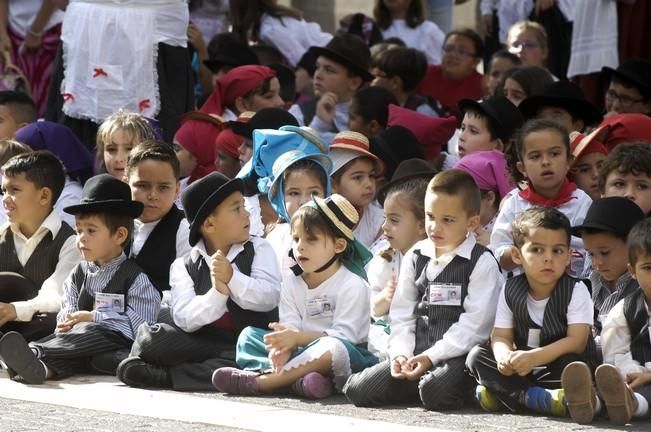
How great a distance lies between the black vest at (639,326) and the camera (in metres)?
6.20

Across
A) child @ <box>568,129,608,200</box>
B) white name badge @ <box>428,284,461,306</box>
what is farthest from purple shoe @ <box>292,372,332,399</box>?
child @ <box>568,129,608,200</box>

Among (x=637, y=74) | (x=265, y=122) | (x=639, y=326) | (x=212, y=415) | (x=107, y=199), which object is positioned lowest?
(x=212, y=415)

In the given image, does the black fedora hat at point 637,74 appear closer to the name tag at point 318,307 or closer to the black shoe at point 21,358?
the name tag at point 318,307

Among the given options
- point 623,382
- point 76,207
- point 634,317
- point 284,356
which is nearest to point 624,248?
point 634,317

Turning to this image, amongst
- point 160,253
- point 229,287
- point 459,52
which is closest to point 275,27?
point 459,52

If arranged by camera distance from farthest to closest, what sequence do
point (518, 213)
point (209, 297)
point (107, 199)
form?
1. point (107, 199)
2. point (518, 213)
3. point (209, 297)

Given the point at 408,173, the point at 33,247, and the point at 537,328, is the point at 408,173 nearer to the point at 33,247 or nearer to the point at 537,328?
the point at 537,328

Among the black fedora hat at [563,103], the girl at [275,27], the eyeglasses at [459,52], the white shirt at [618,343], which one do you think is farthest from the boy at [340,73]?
the white shirt at [618,343]

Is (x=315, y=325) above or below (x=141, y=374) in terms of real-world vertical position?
above

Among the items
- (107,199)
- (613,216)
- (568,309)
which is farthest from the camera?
(107,199)

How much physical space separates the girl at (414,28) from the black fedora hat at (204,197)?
189 inches

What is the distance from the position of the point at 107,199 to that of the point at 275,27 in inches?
171

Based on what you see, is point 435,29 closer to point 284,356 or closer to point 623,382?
point 284,356

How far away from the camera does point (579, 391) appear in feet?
19.0
